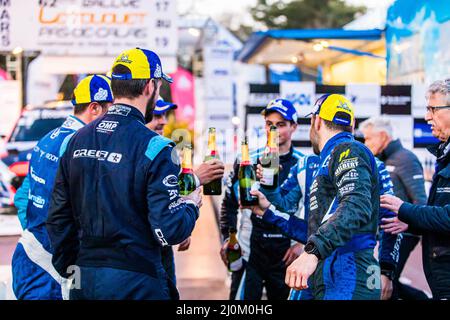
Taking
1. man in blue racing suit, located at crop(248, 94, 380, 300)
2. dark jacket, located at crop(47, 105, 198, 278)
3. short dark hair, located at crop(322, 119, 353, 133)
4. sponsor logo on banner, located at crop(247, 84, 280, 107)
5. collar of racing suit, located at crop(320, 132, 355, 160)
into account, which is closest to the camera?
dark jacket, located at crop(47, 105, 198, 278)

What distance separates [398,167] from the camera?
252 inches

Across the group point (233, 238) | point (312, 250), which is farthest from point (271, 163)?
point (312, 250)

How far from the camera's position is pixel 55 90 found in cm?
2122

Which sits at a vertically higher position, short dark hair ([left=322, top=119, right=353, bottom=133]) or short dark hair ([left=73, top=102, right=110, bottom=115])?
short dark hair ([left=73, top=102, right=110, bottom=115])

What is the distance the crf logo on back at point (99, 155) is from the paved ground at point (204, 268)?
4296 mm

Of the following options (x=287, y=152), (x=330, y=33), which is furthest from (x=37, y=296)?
(x=330, y=33)

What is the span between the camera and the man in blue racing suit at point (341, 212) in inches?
130

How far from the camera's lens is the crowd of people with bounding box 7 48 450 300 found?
3064mm

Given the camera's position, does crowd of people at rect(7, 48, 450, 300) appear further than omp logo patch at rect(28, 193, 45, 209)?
No

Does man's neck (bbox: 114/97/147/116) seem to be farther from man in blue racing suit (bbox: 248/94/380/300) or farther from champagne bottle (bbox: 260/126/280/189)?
champagne bottle (bbox: 260/126/280/189)

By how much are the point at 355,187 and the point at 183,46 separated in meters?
27.2

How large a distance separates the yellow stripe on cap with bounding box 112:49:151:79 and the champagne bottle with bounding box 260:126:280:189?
1619 millimetres

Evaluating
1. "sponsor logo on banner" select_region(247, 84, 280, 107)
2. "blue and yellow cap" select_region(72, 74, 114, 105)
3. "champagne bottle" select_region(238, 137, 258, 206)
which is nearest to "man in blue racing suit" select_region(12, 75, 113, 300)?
"blue and yellow cap" select_region(72, 74, 114, 105)
